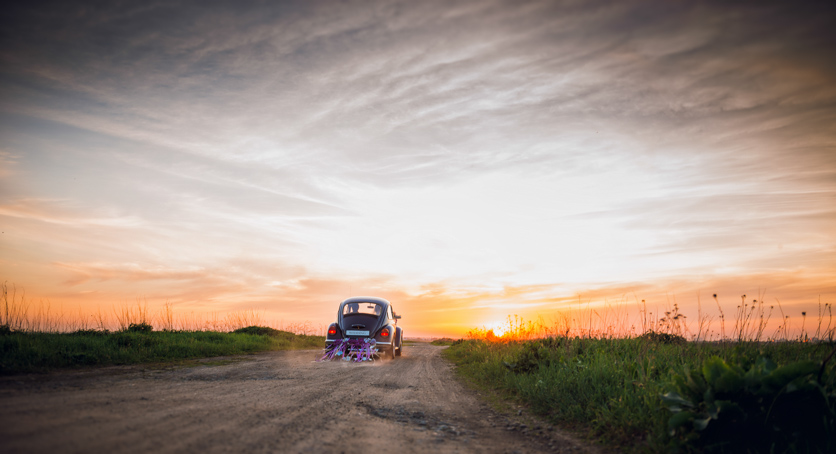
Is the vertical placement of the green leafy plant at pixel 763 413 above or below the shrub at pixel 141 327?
below

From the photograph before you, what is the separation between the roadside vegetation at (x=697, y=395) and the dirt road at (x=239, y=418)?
0.69m

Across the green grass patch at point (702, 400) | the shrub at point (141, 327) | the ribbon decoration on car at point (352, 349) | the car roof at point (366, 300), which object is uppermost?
the car roof at point (366, 300)

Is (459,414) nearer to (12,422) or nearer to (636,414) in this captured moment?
(636,414)

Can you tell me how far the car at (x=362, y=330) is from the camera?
1508 cm

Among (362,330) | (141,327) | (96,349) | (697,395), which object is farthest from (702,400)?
(141,327)

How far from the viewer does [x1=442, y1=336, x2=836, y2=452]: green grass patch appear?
12.7 feet

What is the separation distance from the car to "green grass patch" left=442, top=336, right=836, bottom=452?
8.79 m

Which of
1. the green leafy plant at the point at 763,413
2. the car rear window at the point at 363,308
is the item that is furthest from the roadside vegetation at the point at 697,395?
the car rear window at the point at 363,308

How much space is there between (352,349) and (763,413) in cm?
1285

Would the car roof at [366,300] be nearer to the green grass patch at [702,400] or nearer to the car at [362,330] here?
the car at [362,330]

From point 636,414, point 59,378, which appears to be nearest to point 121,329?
point 59,378

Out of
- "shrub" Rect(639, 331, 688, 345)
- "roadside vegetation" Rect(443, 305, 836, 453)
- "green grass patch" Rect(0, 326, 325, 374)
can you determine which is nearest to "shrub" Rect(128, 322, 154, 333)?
"green grass patch" Rect(0, 326, 325, 374)

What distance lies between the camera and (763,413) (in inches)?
154

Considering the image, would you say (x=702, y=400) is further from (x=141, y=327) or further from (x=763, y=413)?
(x=141, y=327)
